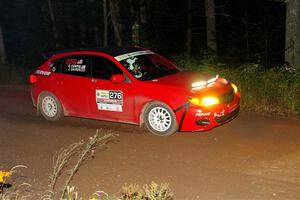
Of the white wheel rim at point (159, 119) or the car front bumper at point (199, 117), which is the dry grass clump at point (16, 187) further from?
the car front bumper at point (199, 117)

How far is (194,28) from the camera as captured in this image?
64.3 feet

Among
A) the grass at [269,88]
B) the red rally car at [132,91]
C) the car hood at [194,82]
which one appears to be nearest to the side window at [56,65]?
the red rally car at [132,91]

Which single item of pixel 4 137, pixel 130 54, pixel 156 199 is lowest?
pixel 4 137

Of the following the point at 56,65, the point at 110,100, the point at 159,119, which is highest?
the point at 56,65

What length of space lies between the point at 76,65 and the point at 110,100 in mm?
1305

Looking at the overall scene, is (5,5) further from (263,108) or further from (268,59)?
(263,108)

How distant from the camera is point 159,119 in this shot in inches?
347

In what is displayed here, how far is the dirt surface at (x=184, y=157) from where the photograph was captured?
627 cm

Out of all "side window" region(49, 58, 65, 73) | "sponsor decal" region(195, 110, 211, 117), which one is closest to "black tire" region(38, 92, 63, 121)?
"side window" region(49, 58, 65, 73)

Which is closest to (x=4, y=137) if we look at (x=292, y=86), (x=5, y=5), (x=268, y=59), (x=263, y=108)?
(x=263, y=108)

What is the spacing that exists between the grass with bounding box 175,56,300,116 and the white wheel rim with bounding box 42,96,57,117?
441 cm

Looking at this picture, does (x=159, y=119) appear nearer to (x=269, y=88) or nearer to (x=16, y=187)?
(x=16, y=187)

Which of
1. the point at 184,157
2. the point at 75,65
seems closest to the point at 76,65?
the point at 75,65

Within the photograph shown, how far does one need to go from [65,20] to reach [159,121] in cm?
2154
